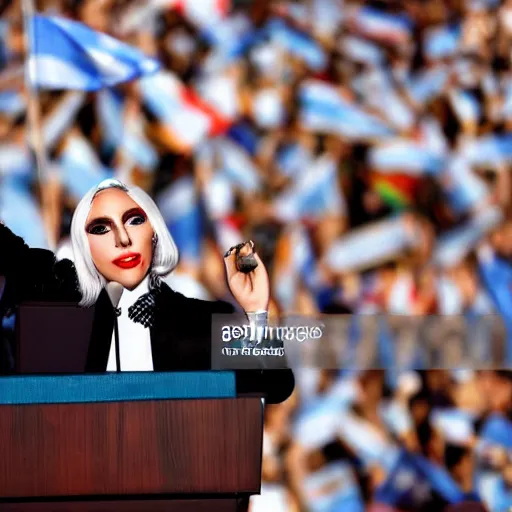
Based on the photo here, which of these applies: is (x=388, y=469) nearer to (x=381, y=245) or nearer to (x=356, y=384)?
(x=356, y=384)

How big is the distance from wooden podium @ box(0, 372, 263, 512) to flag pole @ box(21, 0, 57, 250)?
0.47m

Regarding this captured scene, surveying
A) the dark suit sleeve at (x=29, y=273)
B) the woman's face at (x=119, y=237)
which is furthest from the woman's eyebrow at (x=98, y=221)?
the dark suit sleeve at (x=29, y=273)

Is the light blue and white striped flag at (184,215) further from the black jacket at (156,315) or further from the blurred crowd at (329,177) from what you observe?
the black jacket at (156,315)

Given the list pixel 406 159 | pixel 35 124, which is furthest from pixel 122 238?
pixel 406 159

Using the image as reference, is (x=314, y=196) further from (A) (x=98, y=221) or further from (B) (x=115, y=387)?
(B) (x=115, y=387)

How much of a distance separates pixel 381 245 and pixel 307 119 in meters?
0.36

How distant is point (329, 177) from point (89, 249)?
0.61 meters

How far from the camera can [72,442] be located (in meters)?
1.81

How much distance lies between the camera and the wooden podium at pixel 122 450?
1812 millimetres

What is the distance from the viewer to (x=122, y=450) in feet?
6.01

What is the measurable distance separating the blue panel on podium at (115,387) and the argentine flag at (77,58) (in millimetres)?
732

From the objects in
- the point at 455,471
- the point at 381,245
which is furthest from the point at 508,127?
the point at 455,471

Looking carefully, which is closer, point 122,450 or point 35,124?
point 122,450

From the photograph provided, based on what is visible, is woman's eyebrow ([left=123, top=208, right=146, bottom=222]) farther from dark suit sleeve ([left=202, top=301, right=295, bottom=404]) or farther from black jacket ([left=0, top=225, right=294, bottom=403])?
dark suit sleeve ([left=202, top=301, right=295, bottom=404])
